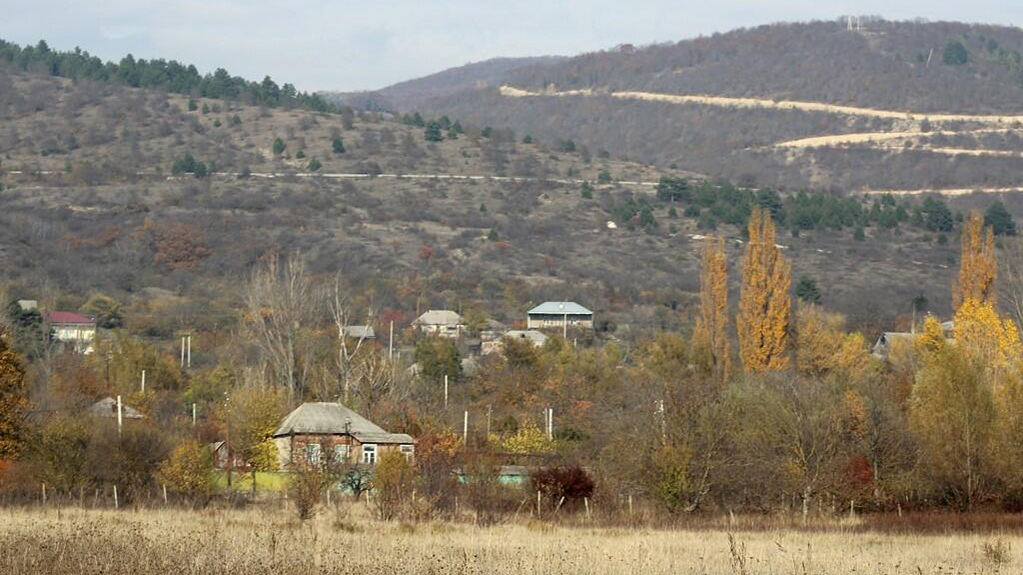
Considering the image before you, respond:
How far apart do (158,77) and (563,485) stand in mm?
142405

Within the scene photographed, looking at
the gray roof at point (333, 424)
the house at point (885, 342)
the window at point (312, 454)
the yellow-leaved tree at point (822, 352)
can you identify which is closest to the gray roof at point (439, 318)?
the house at point (885, 342)

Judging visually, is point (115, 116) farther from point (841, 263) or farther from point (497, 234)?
point (841, 263)

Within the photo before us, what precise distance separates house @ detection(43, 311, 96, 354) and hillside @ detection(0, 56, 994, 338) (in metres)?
2.85

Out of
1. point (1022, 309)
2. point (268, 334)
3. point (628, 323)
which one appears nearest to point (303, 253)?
point (628, 323)

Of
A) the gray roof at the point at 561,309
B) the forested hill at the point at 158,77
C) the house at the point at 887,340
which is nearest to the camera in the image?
the house at the point at 887,340

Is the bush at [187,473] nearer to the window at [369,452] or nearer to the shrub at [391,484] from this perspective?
the shrub at [391,484]

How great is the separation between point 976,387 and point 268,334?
29423 mm

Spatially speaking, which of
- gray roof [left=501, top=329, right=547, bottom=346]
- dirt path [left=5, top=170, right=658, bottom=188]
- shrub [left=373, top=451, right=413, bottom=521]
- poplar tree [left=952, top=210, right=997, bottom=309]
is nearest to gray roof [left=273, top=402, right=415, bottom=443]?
shrub [left=373, top=451, right=413, bottom=521]

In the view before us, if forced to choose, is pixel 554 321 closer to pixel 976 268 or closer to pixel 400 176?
pixel 976 268

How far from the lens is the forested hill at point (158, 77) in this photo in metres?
165

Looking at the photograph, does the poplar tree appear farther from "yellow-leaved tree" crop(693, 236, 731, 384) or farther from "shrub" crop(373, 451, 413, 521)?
"shrub" crop(373, 451, 413, 521)

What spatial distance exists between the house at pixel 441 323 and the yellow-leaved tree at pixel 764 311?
26.2 m

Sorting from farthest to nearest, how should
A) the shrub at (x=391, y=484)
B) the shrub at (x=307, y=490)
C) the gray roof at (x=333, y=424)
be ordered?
1. the gray roof at (x=333, y=424)
2. the shrub at (x=391, y=484)
3. the shrub at (x=307, y=490)

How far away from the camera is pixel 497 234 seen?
117 meters
